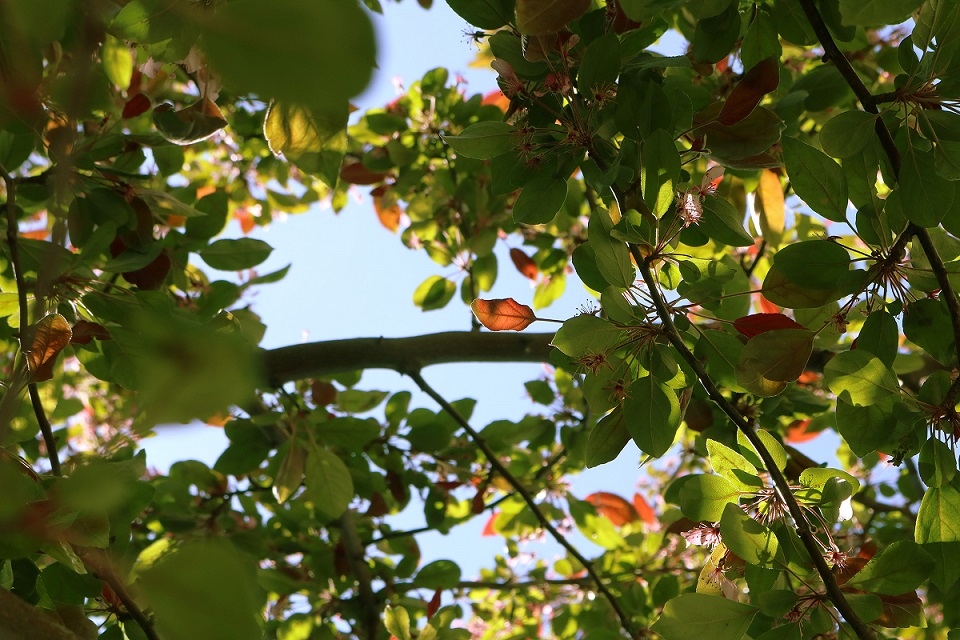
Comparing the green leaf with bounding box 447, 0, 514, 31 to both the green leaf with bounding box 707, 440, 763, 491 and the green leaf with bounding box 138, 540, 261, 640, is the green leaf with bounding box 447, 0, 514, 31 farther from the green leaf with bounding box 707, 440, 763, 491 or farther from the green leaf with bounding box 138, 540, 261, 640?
the green leaf with bounding box 138, 540, 261, 640

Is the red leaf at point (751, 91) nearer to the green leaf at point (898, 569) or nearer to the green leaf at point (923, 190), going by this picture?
the green leaf at point (923, 190)

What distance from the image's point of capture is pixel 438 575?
1.53 meters

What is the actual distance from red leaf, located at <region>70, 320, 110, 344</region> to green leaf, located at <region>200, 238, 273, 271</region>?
38 cm

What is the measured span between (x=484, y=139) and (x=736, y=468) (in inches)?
18.0

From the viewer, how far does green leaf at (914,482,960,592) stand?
30.5 inches

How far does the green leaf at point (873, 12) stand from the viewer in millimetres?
598

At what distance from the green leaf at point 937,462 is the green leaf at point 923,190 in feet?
0.79

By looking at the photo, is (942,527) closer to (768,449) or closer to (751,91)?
(768,449)

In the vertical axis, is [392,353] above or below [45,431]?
above

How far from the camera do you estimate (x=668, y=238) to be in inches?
30.5

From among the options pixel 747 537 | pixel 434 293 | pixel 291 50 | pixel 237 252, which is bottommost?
pixel 291 50

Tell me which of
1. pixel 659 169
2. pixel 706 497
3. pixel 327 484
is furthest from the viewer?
pixel 327 484

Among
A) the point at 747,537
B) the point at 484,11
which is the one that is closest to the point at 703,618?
the point at 747,537

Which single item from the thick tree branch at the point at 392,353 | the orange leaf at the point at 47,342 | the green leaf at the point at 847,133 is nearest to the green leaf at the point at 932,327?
the green leaf at the point at 847,133
